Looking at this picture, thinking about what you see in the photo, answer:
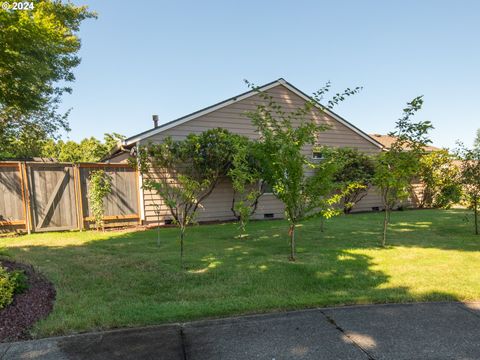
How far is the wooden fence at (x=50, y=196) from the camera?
26.4ft

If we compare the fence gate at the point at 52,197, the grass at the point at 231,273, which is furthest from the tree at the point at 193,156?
the grass at the point at 231,273

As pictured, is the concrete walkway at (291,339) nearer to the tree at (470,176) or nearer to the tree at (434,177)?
the tree at (470,176)

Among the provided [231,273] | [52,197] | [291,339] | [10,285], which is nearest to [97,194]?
[52,197]

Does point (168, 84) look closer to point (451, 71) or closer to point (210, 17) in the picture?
point (210, 17)

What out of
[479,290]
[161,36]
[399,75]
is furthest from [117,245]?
[399,75]

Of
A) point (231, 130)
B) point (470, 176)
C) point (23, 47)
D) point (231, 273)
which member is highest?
point (231, 130)

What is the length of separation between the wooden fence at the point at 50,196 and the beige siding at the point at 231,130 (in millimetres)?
1182

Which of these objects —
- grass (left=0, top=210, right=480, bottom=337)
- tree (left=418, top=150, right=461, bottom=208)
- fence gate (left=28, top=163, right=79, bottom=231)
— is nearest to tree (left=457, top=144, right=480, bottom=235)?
grass (left=0, top=210, right=480, bottom=337)

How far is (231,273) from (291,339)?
1.99m

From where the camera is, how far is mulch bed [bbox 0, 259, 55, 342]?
2.79m

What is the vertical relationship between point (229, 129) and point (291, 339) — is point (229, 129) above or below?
above

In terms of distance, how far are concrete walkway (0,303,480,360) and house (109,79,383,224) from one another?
619 centimetres

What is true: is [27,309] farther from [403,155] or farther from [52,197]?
[403,155]

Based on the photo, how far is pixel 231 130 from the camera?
36.9 ft
